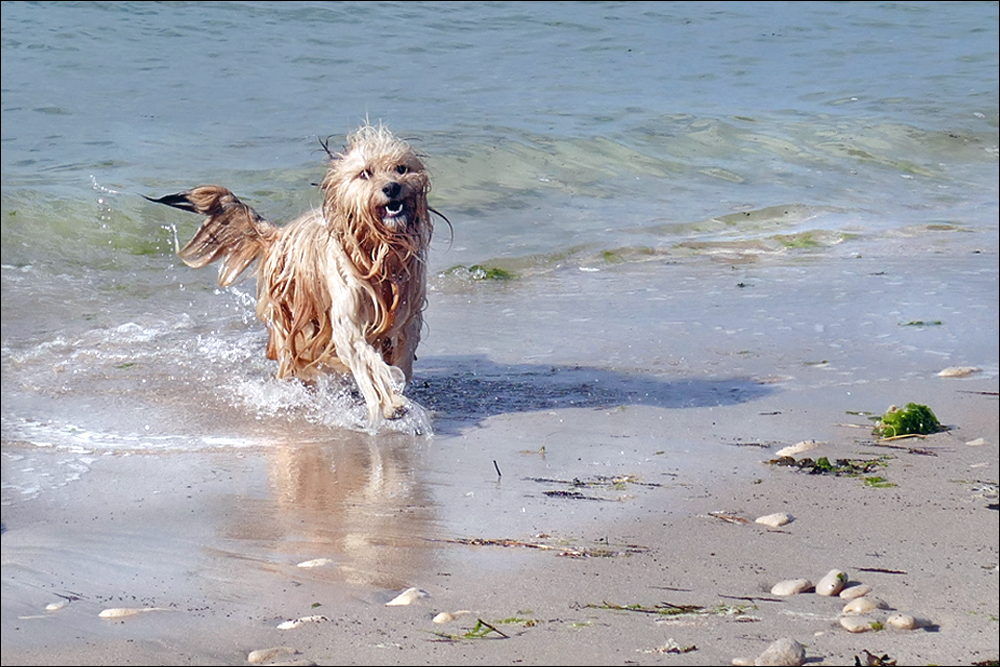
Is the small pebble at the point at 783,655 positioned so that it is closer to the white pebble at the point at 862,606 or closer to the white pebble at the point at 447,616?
the white pebble at the point at 862,606

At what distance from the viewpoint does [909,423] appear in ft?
17.3

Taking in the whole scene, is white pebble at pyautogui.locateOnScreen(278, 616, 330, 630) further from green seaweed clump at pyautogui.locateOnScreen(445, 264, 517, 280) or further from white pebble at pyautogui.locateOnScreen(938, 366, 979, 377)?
green seaweed clump at pyautogui.locateOnScreen(445, 264, 517, 280)

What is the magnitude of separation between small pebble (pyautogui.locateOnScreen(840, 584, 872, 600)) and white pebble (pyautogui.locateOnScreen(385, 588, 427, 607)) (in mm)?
1165

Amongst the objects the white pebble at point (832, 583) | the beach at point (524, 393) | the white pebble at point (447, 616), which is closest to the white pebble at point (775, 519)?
the beach at point (524, 393)

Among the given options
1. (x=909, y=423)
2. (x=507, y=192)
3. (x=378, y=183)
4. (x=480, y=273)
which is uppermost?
(x=378, y=183)

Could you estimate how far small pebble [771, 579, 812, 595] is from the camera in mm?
3617

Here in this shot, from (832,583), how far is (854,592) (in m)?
0.07

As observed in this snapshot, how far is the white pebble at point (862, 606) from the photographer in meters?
3.45

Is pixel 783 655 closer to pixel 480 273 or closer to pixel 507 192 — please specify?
pixel 480 273

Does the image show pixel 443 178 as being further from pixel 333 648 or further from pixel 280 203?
pixel 333 648

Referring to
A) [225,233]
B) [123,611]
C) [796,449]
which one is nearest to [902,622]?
[796,449]

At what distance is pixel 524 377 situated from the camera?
20.7ft

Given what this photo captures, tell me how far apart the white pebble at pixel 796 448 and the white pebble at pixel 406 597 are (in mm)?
1954

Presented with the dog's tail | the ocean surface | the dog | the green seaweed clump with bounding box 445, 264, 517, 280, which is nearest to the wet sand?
the ocean surface
